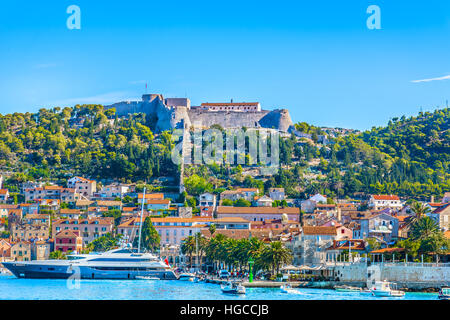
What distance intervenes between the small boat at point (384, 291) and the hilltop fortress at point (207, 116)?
79338mm

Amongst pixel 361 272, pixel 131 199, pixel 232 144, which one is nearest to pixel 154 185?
pixel 131 199

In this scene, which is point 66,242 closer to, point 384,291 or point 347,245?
point 347,245

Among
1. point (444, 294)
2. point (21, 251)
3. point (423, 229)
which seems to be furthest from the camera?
point (21, 251)

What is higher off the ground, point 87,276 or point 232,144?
point 232,144

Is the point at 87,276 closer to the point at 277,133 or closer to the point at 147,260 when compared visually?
the point at 147,260

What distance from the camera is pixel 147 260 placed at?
65875 millimetres

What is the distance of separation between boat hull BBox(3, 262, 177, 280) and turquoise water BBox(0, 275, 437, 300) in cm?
356

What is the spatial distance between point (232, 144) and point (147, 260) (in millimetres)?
55107

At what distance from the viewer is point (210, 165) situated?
11362 cm

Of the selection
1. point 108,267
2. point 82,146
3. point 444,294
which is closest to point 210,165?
point 82,146

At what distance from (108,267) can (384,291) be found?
25.6m

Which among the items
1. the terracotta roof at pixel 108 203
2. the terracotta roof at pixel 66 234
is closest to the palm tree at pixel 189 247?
the terracotta roof at pixel 66 234

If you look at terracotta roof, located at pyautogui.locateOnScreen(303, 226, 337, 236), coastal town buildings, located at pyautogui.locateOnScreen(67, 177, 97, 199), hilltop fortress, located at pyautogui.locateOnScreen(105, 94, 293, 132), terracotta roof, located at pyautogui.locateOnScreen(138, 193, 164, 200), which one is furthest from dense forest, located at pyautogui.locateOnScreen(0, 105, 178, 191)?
terracotta roof, located at pyautogui.locateOnScreen(303, 226, 337, 236)

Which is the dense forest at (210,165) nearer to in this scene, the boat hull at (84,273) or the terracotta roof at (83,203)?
the terracotta roof at (83,203)
